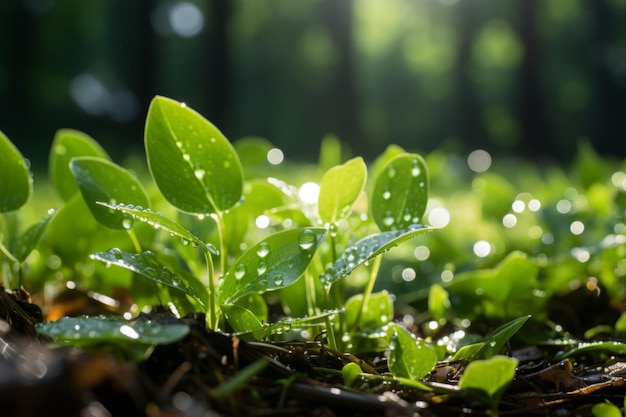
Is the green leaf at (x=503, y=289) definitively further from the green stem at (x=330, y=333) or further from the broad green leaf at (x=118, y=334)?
the broad green leaf at (x=118, y=334)

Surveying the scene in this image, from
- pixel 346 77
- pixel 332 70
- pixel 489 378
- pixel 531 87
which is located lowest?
pixel 332 70

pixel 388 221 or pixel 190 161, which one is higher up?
pixel 190 161

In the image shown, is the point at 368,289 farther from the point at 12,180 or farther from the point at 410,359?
the point at 12,180

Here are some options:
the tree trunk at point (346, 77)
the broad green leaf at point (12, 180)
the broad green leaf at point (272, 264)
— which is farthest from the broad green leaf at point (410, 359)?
the tree trunk at point (346, 77)

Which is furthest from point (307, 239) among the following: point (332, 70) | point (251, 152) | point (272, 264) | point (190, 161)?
point (332, 70)

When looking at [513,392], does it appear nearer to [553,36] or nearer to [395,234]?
[395,234]

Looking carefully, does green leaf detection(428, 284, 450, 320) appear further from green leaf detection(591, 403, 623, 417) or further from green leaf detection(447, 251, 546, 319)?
green leaf detection(591, 403, 623, 417)

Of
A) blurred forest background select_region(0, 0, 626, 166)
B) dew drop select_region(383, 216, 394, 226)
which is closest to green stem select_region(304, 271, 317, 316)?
dew drop select_region(383, 216, 394, 226)
